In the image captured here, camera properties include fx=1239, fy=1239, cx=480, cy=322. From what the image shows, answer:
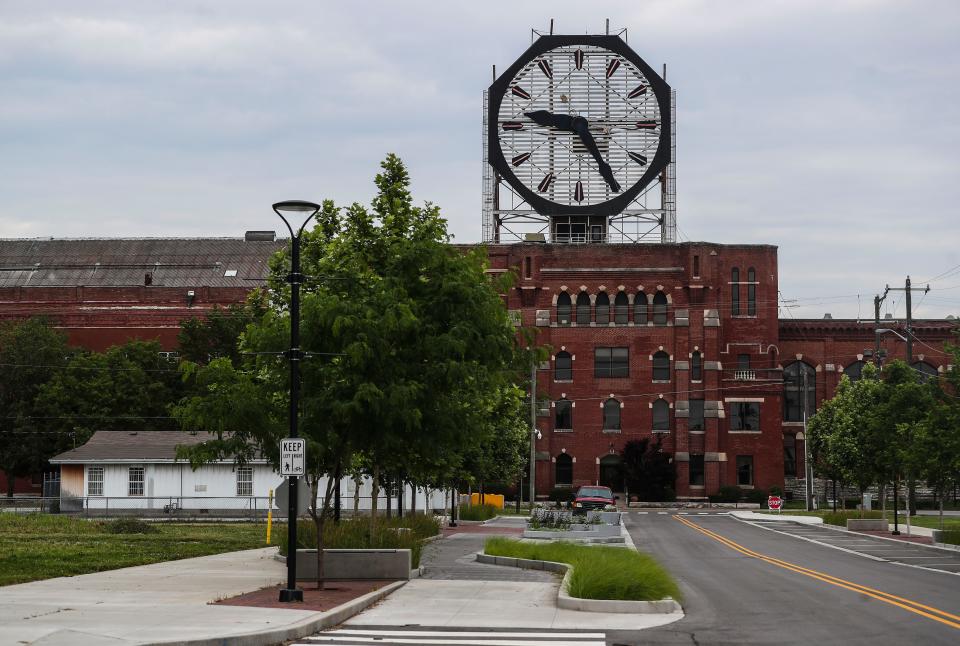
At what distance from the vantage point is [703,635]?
1706 cm

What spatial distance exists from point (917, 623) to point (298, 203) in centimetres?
1152

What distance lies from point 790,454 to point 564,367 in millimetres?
18581

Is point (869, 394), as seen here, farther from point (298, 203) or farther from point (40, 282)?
point (40, 282)

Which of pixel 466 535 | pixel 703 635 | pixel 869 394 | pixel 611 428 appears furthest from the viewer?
pixel 611 428

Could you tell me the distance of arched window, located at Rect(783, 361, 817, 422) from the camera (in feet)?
303

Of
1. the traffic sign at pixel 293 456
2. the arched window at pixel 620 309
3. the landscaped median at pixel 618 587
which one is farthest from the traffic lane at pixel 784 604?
the arched window at pixel 620 309

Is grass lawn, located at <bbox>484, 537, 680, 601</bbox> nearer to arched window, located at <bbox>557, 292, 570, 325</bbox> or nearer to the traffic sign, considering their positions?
the traffic sign

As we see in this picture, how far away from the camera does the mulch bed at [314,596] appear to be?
19031 millimetres

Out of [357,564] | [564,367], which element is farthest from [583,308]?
[357,564]

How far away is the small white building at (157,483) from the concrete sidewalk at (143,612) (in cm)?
A: 3496

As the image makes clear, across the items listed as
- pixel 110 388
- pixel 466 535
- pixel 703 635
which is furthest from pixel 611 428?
pixel 703 635

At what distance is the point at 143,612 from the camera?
17.6 meters

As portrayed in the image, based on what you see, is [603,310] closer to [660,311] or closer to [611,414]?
[660,311]

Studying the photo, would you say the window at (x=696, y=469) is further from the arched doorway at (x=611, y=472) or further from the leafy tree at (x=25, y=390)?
the leafy tree at (x=25, y=390)
